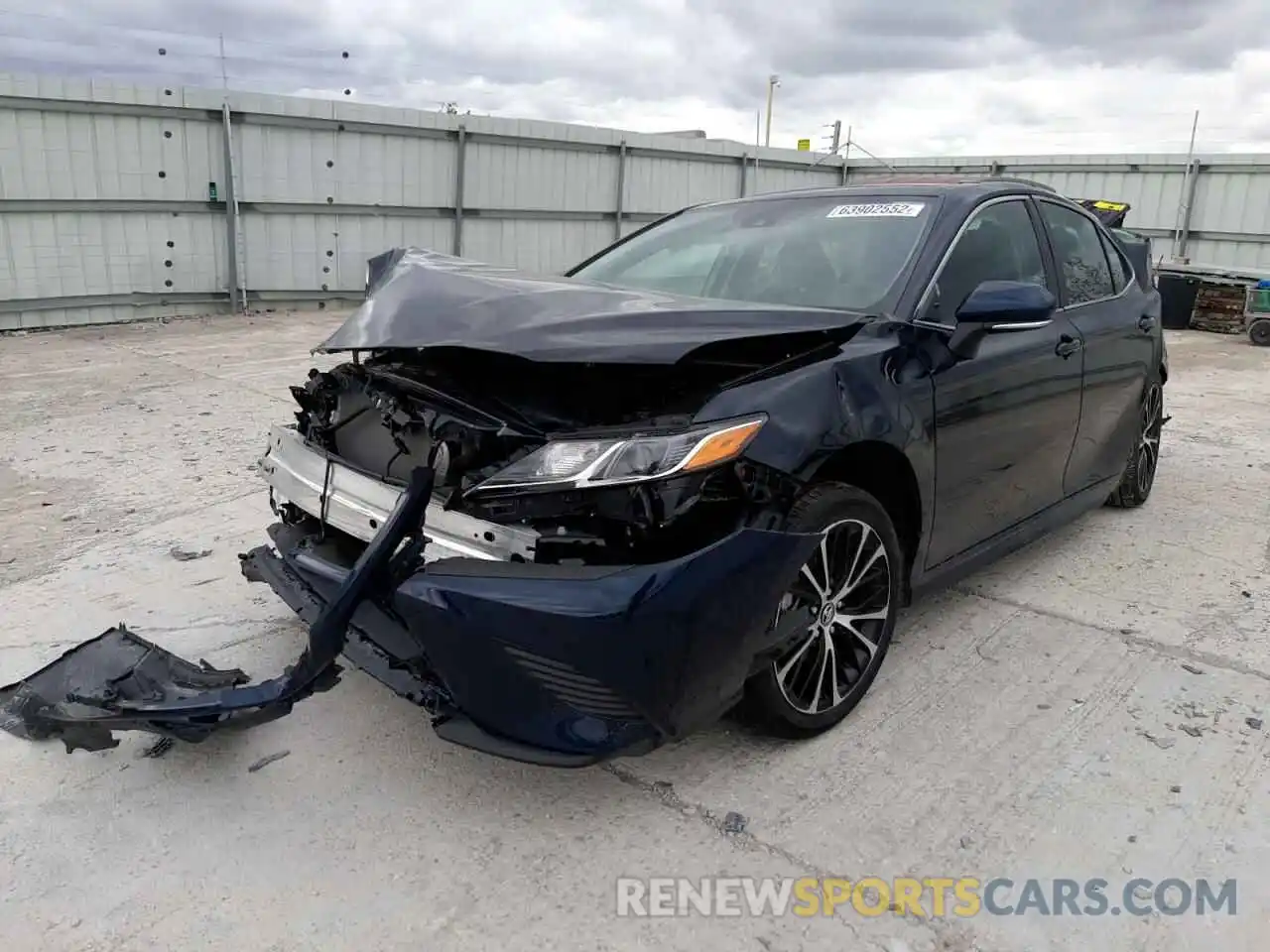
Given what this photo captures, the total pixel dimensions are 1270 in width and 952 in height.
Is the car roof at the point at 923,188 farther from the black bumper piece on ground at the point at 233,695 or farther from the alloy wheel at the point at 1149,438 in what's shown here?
the black bumper piece on ground at the point at 233,695

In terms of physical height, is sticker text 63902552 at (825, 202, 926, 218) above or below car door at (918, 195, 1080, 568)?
above

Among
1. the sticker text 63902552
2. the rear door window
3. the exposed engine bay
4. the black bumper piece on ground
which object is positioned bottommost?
the black bumper piece on ground

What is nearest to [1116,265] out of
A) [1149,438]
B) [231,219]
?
[1149,438]

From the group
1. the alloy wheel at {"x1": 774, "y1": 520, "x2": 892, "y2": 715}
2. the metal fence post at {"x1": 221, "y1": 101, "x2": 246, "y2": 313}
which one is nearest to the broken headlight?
the alloy wheel at {"x1": 774, "y1": 520, "x2": 892, "y2": 715}

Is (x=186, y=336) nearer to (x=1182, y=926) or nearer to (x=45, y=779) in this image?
(x=45, y=779)

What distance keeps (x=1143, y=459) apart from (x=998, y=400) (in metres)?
2.27

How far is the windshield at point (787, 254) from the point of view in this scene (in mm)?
3354

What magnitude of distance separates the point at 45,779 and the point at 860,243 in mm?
3027

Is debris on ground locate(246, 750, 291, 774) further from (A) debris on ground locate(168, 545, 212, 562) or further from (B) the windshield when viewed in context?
(B) the windshield

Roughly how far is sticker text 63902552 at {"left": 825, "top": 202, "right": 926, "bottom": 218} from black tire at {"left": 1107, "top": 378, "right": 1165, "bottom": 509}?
211 cm

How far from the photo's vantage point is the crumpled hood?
8.41ft

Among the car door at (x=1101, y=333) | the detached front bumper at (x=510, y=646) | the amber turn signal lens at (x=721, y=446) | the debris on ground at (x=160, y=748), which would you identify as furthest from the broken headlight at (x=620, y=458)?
Result: the car door at (x=1101, y=333)

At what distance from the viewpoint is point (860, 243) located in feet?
11.4

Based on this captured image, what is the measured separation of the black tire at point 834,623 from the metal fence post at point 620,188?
12836 millimetres
